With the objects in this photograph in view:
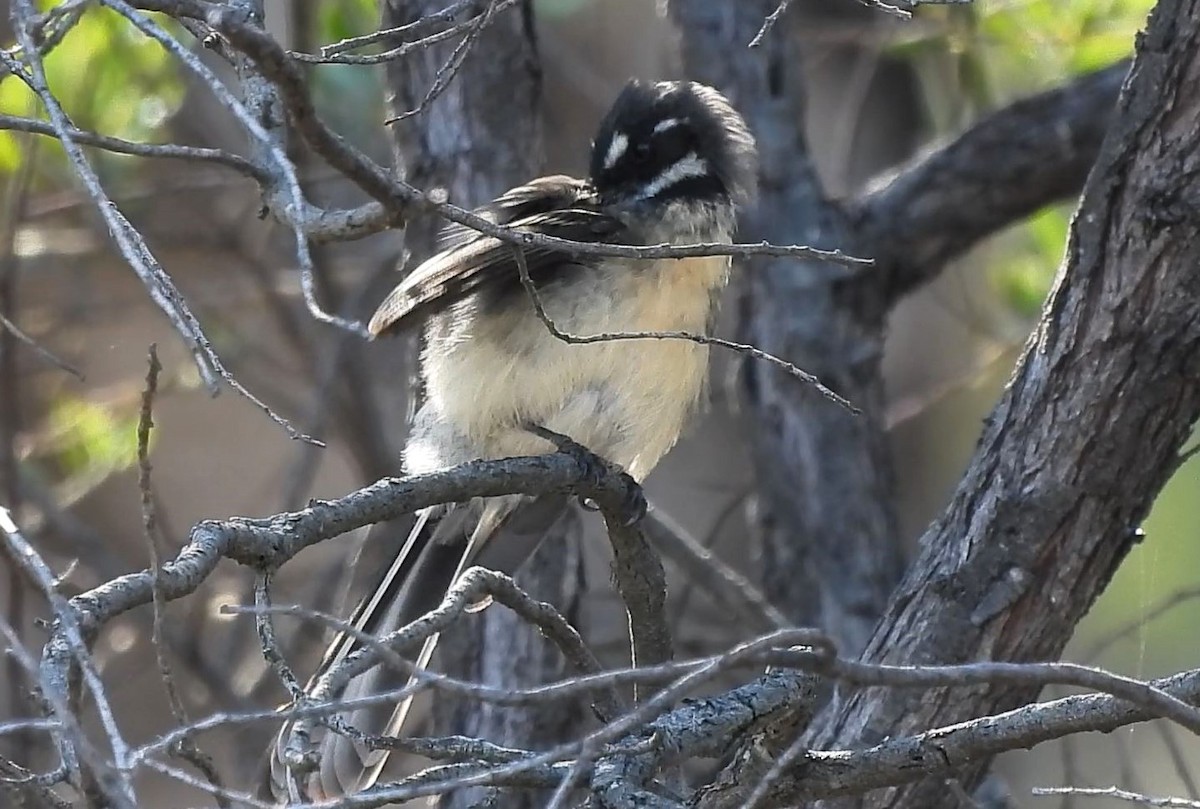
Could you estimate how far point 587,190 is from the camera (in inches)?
166

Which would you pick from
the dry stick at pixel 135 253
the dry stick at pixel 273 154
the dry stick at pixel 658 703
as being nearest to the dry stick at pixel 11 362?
the dry stick at pixel 273 154

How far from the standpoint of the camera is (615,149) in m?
4.23

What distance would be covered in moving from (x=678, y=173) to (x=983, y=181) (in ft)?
3.68

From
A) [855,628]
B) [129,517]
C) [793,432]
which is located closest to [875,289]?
[793,432]

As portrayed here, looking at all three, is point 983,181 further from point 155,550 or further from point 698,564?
point 155,550

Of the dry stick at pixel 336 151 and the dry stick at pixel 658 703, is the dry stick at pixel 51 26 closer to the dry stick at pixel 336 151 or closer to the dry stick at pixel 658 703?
the dry stick at pixel 336 151

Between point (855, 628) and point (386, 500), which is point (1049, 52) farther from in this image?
point (386, 500)

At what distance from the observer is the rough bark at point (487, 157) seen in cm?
444

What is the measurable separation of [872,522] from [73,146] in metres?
3.06

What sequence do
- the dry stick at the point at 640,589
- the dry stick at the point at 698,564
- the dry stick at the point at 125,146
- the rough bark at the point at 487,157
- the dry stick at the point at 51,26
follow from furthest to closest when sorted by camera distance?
the dry stick at the point at 698,564, the rough bark at the point at 487,157, the dry stick at the point at 640,589, the dry stick at the point at 51,26, the dry stick at the point at 125,146

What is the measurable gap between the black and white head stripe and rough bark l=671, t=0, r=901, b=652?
0.64m

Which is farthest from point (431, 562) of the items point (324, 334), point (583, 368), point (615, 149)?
point (324, 334)

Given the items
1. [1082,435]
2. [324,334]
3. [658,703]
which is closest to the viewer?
[658,703]

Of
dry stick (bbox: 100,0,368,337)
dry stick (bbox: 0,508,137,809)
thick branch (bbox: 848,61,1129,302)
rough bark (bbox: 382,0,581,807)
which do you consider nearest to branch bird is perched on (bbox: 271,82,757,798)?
rough bark (bbox: 382,0,581,807)
